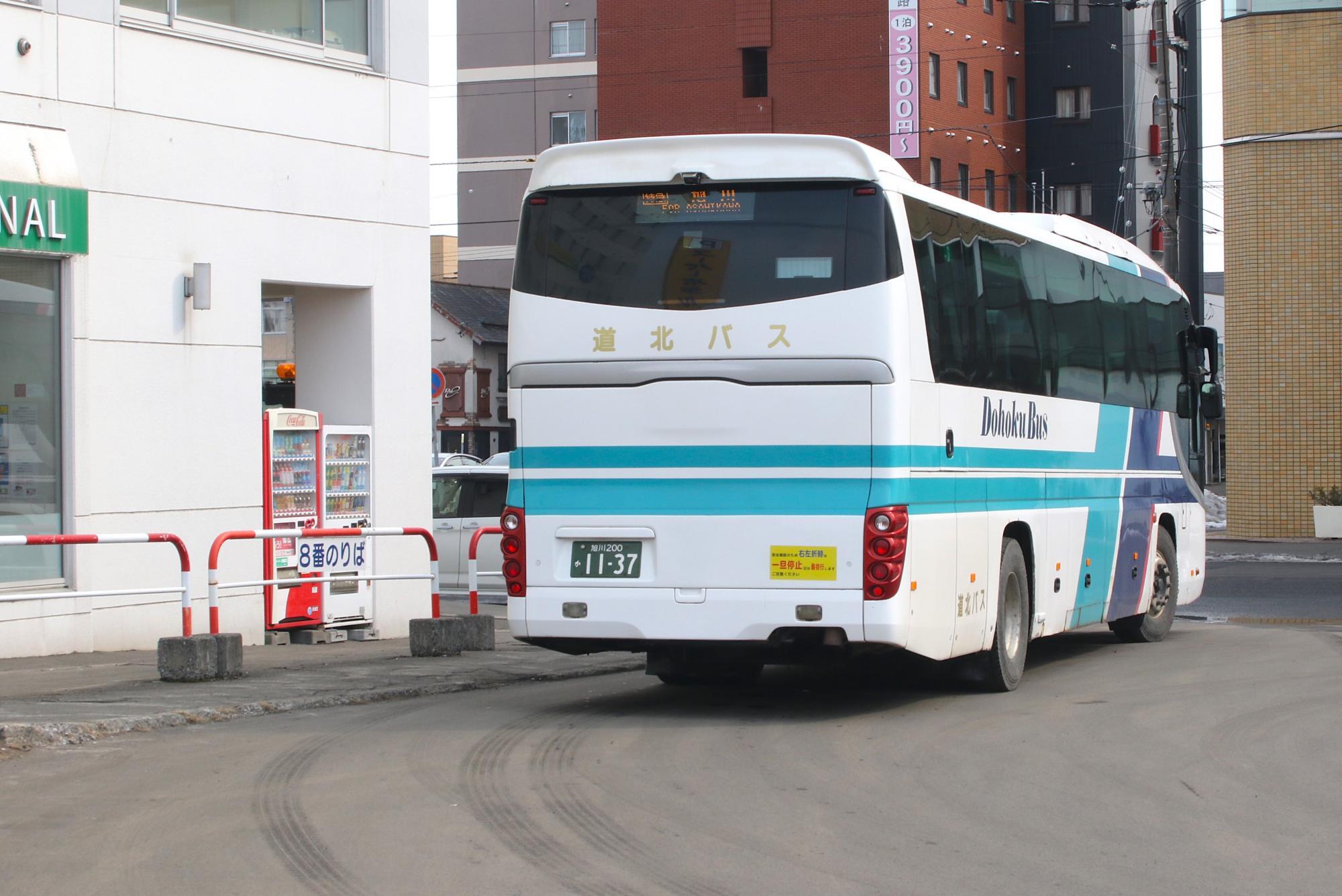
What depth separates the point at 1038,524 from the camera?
12.4 m

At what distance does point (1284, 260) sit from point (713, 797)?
1049 inches

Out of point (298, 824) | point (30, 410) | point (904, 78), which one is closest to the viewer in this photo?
point (298, 824)

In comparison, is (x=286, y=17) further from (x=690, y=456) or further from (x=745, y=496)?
(x=745, y=496)

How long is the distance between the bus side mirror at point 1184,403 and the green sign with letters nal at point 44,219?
9940mm

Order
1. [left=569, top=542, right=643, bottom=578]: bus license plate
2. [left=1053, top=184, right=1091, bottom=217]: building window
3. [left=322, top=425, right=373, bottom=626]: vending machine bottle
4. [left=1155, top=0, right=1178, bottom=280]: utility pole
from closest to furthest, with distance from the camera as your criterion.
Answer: [left=569, top=542, right=643, bottom=578]: bus license plate
[left=322, top=425, right=373, bottom=626]: vending machine bottle
[left=1155, top=0, right=1178, bottom=280]: utility pole
[left=1053, top=184, right=1091, bottom=217]: building window

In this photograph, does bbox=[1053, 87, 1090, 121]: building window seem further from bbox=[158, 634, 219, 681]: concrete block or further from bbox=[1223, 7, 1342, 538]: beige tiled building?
bbox=[158, 634, 219, 681]: concrete block

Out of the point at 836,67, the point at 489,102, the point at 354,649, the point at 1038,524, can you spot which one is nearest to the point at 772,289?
the point at 1038,524

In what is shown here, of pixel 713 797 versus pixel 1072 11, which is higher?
pixel 1072 11

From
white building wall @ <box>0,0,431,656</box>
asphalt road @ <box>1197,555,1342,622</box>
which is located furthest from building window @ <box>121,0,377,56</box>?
asphalt road @ <box>1197,555,1342,622</box>

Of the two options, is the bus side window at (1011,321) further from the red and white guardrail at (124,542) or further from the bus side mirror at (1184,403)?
the red and white guardrail at (124,542)

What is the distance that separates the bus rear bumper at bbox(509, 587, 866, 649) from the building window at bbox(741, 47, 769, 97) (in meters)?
52.2

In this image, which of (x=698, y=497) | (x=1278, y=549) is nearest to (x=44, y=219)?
(x=698, y=497)

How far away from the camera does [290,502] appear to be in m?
16.0

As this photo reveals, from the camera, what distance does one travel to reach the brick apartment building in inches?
2291
